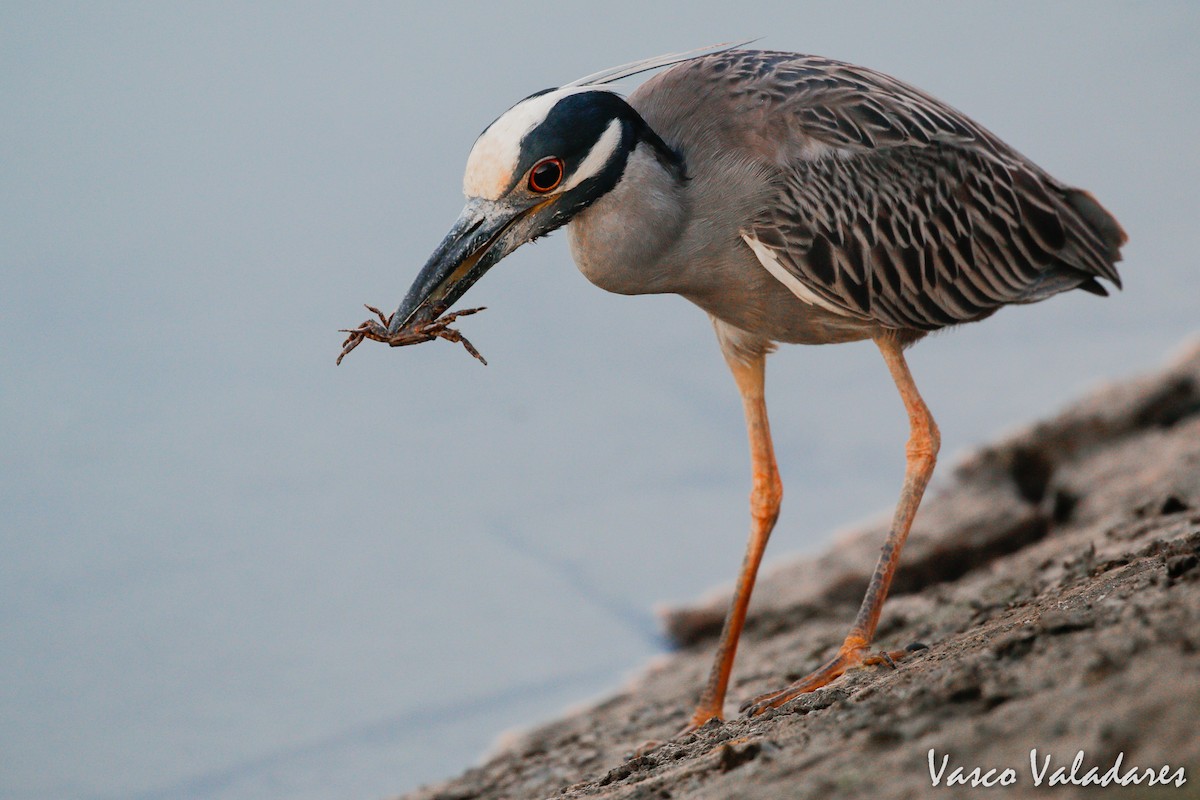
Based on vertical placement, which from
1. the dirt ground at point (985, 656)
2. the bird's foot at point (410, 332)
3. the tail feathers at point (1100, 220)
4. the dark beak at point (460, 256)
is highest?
the dark beak at point (460, 256)

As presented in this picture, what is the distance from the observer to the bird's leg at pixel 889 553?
444 cm

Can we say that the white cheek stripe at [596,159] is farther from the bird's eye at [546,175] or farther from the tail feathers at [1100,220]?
the tail feathers at [1100,220]

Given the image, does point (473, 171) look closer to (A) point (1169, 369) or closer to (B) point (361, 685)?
(B) point (361, 685)

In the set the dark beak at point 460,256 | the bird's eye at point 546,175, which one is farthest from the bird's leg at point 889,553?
the dark beak at point 460,256

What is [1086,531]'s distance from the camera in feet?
19.6

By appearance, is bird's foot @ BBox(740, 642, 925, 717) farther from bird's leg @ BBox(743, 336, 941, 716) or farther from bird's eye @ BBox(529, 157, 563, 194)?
bird's eye @ BBox(529, 157, 563, 194)

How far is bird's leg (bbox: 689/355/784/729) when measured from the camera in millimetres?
4926

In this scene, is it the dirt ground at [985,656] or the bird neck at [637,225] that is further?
the bird neck at [637,225]

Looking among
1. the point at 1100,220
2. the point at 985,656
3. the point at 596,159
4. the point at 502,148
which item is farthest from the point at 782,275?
the point at 985,656

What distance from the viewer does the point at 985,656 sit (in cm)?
301

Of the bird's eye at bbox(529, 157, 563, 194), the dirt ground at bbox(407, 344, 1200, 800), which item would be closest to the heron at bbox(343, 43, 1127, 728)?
the bird's eye at bbox(529, 157, 563, 194)

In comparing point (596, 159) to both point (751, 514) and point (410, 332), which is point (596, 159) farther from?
point (751, 514)

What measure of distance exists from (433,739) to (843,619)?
2.16m

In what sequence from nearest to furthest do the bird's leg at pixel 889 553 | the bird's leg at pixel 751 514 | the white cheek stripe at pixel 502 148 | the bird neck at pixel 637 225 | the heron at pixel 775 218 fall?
1. the white cheek stripe at pixel 502 148
2. the heron at pixel 775 218
3. the bird neck at pixel 637 225
4. the bird's leg at pixel 889 553
5. the bird's leg at pixel 751 514
